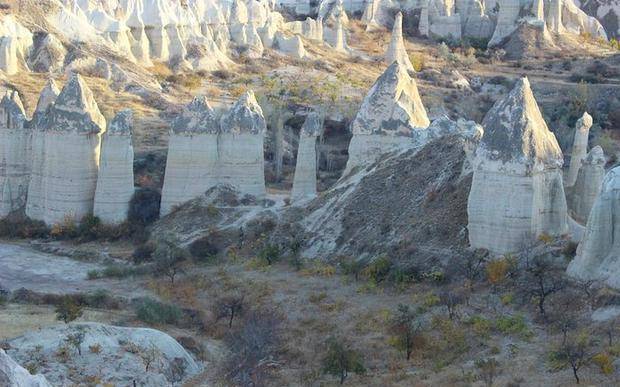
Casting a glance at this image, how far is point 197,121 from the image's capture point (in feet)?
117

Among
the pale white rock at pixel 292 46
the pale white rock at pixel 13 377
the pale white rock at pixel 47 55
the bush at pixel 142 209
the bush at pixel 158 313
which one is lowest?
the bush at pixel 158 313

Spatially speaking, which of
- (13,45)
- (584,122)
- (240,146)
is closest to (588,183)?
(584,122)

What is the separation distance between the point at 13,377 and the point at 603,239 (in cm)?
1441

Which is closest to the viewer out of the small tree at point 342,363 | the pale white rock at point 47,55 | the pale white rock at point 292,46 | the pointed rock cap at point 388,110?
the small tree at point 342,363

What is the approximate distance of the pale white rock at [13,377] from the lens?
1268 centimetres

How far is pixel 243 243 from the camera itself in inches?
1296

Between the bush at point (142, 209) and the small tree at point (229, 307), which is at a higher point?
the bush at point (142, 209)

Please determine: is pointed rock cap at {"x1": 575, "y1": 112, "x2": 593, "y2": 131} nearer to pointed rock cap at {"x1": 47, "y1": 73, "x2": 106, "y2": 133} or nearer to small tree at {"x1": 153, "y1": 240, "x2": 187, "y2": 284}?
small tree at {"x1": 153, "y1": 240, "x2": 187, "y2": 284}

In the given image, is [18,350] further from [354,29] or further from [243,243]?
[354,29]

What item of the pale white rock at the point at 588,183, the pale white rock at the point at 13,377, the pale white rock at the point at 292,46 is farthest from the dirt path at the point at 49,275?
the pale white rock at the point at 292,46

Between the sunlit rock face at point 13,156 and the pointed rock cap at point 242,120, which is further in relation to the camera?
the sunlit rock face at point 13,156

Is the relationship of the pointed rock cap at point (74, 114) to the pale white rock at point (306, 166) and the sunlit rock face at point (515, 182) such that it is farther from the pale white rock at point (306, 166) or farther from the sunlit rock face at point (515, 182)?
the sunlit rock face at point (515, 182)

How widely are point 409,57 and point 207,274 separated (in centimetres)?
4404

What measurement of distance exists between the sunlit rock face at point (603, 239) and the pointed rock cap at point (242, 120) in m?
14.5
